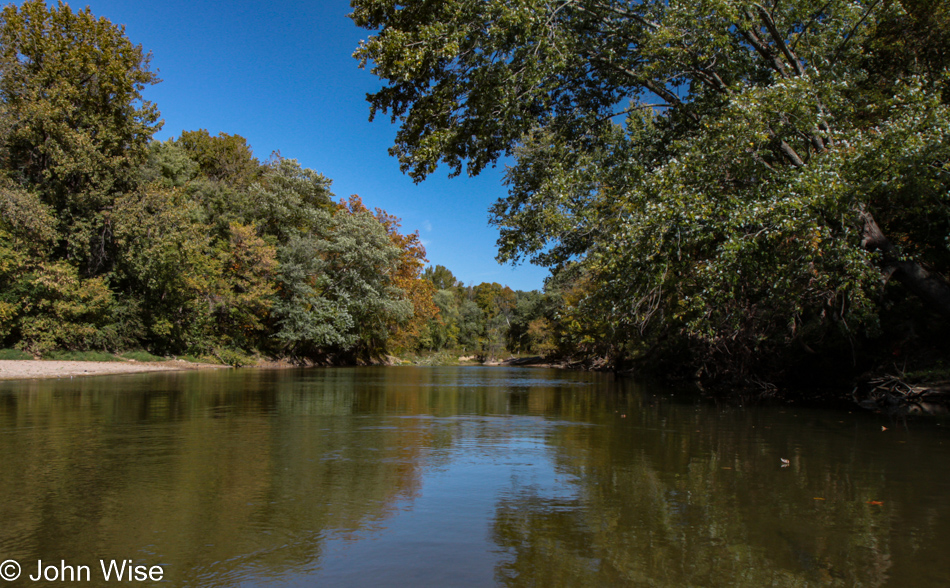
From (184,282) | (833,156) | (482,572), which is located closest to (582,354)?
(184,282)

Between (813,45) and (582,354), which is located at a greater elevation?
(813,45)

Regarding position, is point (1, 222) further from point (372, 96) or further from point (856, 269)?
point (856, 269)

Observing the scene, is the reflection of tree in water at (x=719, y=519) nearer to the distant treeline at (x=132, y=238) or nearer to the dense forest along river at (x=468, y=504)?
the dense forest along river at (x=468, y=504)

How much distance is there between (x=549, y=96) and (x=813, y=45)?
19.3 ft

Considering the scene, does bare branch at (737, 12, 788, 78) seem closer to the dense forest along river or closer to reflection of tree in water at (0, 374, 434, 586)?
the dense forest along river

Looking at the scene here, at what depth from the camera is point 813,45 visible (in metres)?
12.1

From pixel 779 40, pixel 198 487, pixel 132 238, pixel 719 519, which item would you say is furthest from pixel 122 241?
pixel 719 519

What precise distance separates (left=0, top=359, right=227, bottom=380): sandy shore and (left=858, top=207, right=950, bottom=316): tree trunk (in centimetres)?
2384

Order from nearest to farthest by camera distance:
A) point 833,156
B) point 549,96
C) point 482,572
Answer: point 482,572 → point 833,156 → point 549,96

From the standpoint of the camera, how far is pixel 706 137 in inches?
394

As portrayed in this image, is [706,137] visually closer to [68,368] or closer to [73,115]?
[68,368]
